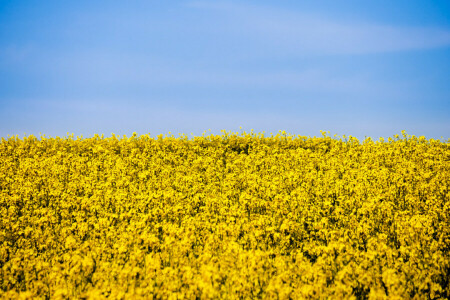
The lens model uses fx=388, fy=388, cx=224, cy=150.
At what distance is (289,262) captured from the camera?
6125 millimetres

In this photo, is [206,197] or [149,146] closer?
[206,197]

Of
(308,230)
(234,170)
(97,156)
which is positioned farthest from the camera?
(97,156)

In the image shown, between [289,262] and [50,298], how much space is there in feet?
11.7

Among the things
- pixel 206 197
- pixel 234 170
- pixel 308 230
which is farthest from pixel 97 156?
pixel 308 230

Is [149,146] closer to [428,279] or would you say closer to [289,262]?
[289,262]

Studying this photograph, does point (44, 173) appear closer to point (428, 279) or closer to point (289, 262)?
point (289, 262)

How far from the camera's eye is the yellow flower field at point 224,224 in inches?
214

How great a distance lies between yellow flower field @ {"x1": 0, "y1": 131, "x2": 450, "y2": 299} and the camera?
543cm

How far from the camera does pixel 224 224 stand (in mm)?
7531

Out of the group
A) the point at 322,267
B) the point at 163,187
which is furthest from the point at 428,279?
the point at 163,187

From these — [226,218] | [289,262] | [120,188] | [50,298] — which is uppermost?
[120,188]

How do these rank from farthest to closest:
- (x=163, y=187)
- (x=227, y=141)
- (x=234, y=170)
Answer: (x=227, y=141), (x=234, y=170), (x=163, y=187)

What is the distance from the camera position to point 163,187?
37.1ft

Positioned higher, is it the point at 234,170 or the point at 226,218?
the point at 234,170
